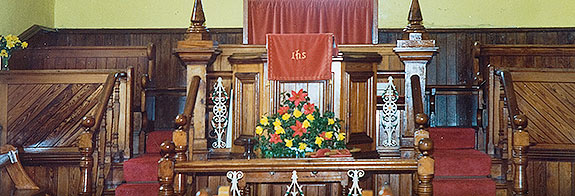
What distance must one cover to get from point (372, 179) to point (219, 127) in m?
1.61

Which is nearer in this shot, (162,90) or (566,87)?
(566,87)

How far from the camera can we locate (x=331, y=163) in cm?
566

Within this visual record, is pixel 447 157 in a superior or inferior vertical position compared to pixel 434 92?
inferior

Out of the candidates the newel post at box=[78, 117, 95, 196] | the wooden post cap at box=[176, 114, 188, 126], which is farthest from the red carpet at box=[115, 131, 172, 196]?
the wooden post cap at box=[176, 114, 188, 126]

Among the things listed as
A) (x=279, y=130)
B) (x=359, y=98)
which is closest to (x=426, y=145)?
(x=279, y=130)

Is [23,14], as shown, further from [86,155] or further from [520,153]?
[520,153]

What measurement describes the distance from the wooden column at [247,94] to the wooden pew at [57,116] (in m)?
1.05

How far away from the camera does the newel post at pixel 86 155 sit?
6.52 metres

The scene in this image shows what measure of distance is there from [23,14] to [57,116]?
206cm

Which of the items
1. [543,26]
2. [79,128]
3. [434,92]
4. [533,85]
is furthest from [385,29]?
[79,128]

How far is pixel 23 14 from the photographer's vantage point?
28.8 ft

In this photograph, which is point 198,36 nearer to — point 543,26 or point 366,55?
point 366,55

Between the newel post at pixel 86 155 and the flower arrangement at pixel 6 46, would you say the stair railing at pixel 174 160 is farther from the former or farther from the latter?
the flower arrangement at pixel 6 46

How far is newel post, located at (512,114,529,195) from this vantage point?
20.9 feet
